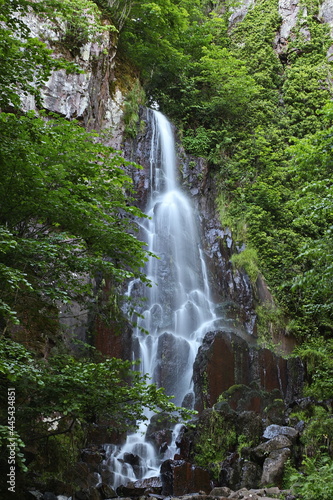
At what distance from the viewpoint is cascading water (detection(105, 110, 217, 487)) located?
11453 millimetres

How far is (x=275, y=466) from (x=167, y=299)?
8.15 metres

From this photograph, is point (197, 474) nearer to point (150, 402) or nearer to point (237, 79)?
point (150, 402)

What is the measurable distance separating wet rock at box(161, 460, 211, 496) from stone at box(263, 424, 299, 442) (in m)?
1.68

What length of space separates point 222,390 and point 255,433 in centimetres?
272

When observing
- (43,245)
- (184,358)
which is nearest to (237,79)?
(184,358)

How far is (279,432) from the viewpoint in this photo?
1008 centimetres

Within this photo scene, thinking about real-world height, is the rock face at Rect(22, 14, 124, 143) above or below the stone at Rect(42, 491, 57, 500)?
above

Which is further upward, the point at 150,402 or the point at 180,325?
the point at 180,325

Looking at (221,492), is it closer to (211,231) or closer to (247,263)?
(247,263)

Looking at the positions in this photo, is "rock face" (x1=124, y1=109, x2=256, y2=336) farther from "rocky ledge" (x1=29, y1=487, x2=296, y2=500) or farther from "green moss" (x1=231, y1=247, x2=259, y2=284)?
"rocky ledge" (x1=29, y1=487, x2=296, y2=500)

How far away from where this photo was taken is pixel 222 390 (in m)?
13.2

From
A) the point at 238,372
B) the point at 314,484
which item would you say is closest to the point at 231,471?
the point at 314,484

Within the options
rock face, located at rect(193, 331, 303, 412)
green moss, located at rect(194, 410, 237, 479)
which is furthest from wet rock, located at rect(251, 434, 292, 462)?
rock face, located at rect(193, 331, 303, 412)

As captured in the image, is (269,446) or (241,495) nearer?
(241,495)
